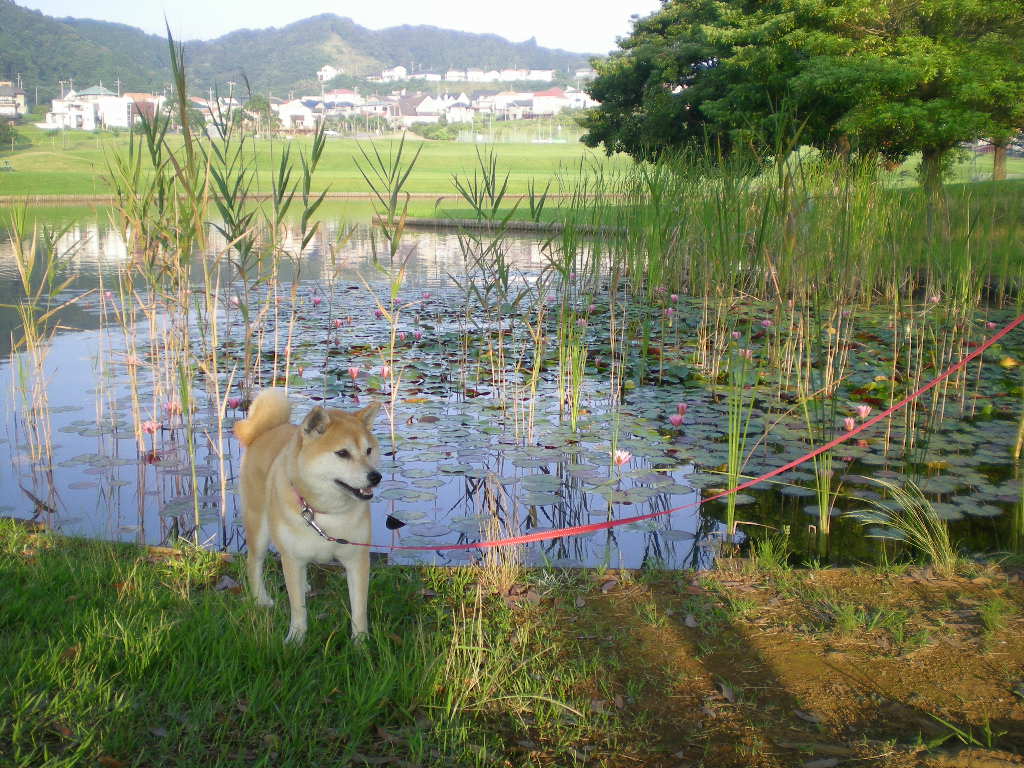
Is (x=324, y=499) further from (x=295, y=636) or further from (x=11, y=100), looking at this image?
(x=11, y=100)

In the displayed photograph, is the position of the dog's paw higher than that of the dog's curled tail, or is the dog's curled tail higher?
the dog's curled tail

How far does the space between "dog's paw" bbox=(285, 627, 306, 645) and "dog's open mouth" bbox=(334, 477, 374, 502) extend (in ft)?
1.90

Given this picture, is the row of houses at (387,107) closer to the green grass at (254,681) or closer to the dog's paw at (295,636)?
the green grass at (254,681)

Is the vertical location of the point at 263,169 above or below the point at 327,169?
below

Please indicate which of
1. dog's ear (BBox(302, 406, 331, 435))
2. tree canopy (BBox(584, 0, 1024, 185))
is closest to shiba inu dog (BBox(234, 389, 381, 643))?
dog's ear (BBox(302, 406, 331, 435))

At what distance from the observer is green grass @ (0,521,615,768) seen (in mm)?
2430

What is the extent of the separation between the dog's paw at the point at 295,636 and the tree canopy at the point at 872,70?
14.6m

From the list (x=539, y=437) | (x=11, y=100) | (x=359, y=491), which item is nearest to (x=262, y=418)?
(x=359, y=491)

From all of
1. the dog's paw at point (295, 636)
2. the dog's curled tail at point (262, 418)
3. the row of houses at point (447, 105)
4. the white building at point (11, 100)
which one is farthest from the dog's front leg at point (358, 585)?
the row of houses at point (447, 105)

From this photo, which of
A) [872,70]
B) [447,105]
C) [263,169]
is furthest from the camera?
[447,105]

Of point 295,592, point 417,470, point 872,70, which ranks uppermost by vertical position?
point 872,70

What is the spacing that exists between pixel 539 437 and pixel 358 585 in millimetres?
3017

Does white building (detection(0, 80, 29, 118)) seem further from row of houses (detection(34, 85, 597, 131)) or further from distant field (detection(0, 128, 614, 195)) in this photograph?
distant field (detection(0, 128, 614, 195))

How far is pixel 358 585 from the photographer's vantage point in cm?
308
